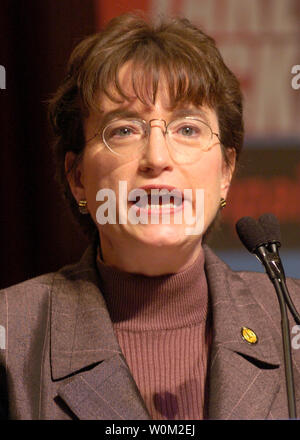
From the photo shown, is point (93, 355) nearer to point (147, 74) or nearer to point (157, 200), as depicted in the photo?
point (157, 200)

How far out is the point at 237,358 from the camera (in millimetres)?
1476

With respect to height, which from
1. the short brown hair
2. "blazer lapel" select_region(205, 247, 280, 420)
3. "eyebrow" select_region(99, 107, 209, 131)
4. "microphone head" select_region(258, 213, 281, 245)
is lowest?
"blazer lapel" select_region(205, 247, 280, 420)

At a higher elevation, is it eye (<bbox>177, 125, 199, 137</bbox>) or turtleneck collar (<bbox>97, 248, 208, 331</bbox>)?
eye (<bbox>177, 125, 199, 137</bbox>)

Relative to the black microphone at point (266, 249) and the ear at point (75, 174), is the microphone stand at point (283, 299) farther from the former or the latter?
the ear at point (75, 174)

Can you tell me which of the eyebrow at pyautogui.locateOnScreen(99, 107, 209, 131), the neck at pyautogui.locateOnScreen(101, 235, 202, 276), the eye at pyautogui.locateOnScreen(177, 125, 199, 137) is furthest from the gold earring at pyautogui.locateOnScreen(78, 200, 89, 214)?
the eye at pyautogui.locateOnScreen(177, 125, 199, 137)

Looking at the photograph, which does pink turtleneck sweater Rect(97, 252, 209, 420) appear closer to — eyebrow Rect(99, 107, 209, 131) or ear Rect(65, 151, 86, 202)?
ear Rect(65, 151, 86, 202)

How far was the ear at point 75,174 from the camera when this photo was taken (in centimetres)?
170

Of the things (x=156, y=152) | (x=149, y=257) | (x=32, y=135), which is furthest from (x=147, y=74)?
(x=32, y=135)

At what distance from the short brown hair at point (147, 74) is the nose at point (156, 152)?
0.22 ft

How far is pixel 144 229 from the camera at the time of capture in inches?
57.4

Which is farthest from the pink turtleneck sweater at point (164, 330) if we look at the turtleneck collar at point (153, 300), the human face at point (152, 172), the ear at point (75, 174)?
the ear at point (75, 174)

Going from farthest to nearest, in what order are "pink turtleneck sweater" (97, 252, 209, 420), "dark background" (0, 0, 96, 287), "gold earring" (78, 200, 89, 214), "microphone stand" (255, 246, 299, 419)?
1. "dark background" (0, 0, 96, 287)
2. "gold earring" (78, 200, 89, 214)
3. "pink turtleneck sweater" (97, 252, 209, 420)
4. "microphone stand" (255, 246, 299, 419)

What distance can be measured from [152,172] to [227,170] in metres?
0.37

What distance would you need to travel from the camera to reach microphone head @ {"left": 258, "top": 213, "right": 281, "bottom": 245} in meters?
1.28
